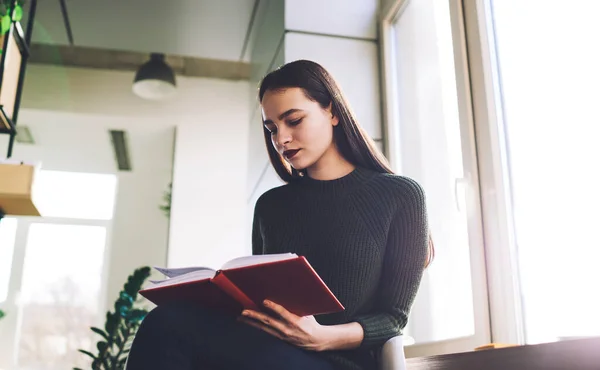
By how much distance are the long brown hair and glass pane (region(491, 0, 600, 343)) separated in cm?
43

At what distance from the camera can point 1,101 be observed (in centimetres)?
197

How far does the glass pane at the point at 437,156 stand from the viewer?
178cm

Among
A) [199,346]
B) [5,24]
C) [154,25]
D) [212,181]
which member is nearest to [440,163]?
[199,346]

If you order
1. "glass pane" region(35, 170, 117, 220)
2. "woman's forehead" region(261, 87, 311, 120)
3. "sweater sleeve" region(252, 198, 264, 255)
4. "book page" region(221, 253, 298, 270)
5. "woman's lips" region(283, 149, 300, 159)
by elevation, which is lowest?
"book page" region(221, 253, 298, 270)

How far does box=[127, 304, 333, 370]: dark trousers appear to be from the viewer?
0.87m

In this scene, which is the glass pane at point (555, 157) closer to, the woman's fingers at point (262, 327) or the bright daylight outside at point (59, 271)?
the woman's fingers at point (262, 327)

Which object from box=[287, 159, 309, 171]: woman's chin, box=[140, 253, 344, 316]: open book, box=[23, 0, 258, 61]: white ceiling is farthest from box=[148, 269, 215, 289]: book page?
box=[23, 0, 258, 61]: white ceiling

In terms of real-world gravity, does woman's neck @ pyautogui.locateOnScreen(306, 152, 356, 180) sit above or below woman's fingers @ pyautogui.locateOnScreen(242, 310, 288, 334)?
above

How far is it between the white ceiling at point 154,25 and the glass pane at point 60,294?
7.31 feet

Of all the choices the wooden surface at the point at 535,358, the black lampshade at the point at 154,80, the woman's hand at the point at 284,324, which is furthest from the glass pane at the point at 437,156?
the black lampshade at the point at 154,80

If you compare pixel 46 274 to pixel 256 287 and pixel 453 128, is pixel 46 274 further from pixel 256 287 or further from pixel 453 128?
pixel 256 287

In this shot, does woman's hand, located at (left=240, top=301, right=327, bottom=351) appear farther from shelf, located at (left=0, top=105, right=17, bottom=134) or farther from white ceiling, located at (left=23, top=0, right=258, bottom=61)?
white ceiling, located at (left=23, top=0, right=258, bottom=61)

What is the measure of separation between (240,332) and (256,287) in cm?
8

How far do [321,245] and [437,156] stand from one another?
93cm
